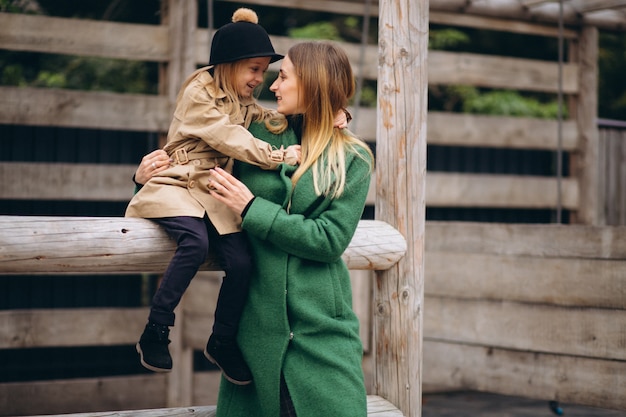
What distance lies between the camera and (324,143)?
2.75 metres

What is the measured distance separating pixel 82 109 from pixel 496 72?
2992 mm

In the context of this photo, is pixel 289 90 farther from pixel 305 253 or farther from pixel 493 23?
pixel 493 23

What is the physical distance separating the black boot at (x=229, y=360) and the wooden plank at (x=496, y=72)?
371 centimetres

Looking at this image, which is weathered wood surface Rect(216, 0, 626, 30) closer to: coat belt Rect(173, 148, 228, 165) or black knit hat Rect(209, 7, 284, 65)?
black knit hat Rect(209, 7, 284, 65)

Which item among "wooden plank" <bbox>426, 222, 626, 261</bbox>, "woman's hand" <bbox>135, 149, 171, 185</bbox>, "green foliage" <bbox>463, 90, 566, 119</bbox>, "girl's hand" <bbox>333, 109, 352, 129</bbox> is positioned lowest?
"wooden plank" <bbox>426, 222, 626, 261</bbox>

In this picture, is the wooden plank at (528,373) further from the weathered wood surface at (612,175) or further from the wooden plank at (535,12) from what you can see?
the wooden plank at (535,12)

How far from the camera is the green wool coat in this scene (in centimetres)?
264

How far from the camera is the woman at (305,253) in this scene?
2.65 m

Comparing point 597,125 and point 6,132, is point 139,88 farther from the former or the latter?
point 597,125

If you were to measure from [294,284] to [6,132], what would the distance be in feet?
10.4

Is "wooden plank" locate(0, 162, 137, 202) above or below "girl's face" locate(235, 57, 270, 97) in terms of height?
below

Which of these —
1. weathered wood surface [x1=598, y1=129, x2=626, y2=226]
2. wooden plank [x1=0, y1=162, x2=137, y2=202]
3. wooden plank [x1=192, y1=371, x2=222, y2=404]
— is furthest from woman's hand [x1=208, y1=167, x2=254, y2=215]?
weathered wood surface [x1=598, y1=129, x2=626, y2=226]

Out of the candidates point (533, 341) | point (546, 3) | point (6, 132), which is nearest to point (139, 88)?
point (6, 132)

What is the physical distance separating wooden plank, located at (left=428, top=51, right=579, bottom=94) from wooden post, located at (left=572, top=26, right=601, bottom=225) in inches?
3.5
